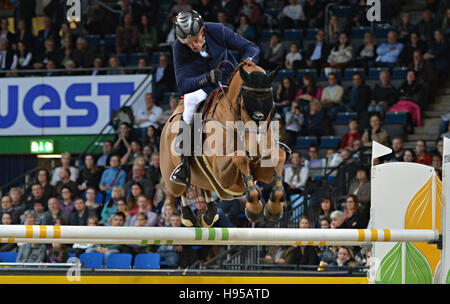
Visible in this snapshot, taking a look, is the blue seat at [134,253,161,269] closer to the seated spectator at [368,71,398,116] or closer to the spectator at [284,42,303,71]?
the seated spectator at [368,71,398,116]

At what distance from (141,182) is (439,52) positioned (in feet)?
16.8

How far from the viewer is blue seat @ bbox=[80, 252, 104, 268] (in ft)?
35.3

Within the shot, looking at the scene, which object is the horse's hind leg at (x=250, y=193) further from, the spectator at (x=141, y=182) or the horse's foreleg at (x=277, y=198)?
the spectator at (x=141, y=182)

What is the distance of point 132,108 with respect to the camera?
14.5 m

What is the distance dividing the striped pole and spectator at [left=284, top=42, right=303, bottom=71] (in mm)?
8670

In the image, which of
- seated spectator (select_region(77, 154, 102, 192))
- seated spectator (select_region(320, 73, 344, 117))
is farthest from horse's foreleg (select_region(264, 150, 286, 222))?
seated spectator (select_region(77, 154, 102, 192))

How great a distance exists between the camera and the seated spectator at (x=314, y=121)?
1295cm

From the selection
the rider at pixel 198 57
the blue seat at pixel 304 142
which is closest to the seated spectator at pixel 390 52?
the blue seat at pixel 304 142

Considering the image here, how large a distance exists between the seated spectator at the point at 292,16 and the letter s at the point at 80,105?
3.73 meters

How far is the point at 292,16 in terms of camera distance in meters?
15.5

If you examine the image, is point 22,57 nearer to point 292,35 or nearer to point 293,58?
point 292,35
